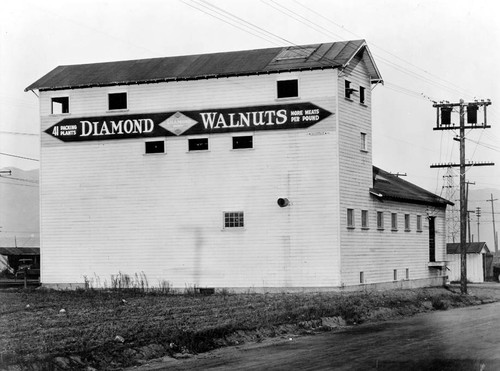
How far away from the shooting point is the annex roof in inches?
3145

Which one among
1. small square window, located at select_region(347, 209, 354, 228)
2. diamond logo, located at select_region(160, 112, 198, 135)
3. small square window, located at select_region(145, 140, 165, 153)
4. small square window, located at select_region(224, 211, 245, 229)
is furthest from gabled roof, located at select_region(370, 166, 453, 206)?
small square window, located at select_region(145, 140, 165, 153)

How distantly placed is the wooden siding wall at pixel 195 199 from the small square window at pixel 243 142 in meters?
0.40

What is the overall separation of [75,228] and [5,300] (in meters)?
10.0

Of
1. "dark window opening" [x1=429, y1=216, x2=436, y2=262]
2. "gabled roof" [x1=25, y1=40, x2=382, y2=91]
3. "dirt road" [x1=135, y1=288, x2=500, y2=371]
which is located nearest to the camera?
"dirt road" [x1=135, y1=288, x2=500, y2=371]

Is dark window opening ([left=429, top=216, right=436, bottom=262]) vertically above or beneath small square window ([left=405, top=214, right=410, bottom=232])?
beneath

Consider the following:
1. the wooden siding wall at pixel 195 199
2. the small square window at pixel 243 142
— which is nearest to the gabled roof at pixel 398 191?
the wooden siding wall at pixel 195 199

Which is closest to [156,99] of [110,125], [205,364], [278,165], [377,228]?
[110,125]

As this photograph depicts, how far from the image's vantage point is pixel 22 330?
721 inches

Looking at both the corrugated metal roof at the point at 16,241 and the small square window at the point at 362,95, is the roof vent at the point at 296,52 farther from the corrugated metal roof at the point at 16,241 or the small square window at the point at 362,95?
the corrugated metal roof at the point at 16,241

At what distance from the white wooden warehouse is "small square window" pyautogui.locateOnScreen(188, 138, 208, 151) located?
71 mm

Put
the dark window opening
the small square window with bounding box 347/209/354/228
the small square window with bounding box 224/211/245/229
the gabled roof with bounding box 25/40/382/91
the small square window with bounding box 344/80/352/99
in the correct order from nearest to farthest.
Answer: the small square window with bounding box 224/211/245/229
the small square window with bounding box 347/209/354/228
the gabled roof with bounding box 25/40/382/91
the small square window with bounding box 344/80/352/99
the dark window opening

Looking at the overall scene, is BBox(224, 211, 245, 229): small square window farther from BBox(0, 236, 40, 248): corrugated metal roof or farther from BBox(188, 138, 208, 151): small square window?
BBox(0, 236, 40, 248): corrugated metal roof

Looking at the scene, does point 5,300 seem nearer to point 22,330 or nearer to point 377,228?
point 22,330

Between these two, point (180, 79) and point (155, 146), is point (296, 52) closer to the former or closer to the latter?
point (180, 79)
